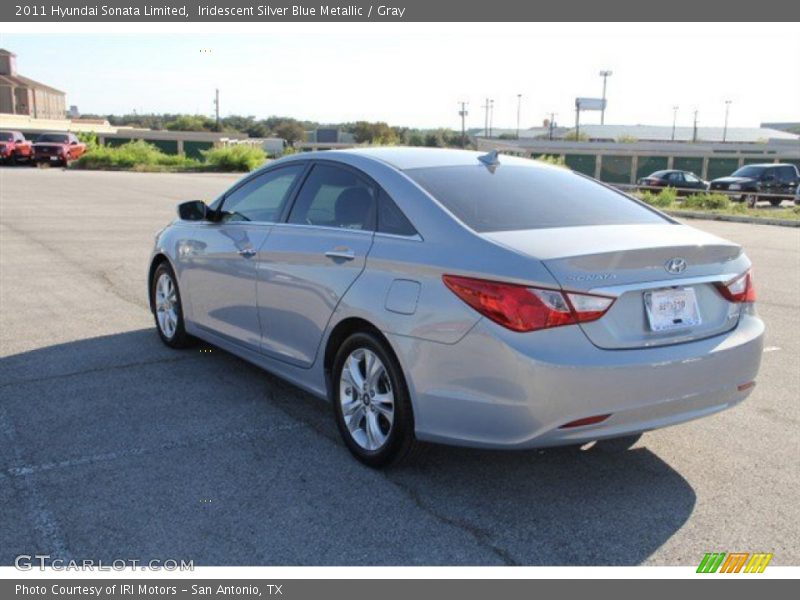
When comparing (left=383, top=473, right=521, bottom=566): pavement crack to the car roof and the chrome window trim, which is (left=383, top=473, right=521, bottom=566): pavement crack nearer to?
the chrome window trim

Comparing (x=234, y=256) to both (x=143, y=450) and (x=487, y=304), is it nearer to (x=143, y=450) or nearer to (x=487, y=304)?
(x=143, y=450)

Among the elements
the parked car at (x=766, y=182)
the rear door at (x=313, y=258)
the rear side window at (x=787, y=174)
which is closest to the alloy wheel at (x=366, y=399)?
the rear door at (x=313, y=258)

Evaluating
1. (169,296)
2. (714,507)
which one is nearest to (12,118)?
(169,296)

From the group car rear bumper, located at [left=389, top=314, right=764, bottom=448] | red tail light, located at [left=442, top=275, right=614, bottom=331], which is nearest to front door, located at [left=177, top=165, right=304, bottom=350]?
car rear bumper, located at [left=389, top=314, right=764, bottom=448]

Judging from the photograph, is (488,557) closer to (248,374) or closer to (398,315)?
(398,315)

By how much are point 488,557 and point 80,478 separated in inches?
84.7

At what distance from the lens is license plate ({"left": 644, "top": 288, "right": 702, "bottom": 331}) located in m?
3.75

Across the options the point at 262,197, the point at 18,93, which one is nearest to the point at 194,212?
the point at 262,197

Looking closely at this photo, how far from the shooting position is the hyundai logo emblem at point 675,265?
3.83 meters

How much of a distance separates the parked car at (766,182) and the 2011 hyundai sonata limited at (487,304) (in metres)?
30.6

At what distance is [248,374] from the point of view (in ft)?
19.6

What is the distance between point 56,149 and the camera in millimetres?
42938

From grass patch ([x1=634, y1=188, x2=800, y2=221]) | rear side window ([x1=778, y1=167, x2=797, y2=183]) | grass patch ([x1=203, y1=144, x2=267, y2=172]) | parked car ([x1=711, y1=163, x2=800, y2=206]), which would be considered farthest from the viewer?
grass patch ([x1=203, y1=144, x2=267, y2=172])

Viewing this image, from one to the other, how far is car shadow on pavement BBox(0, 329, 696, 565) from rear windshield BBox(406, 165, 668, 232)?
1.33 m
